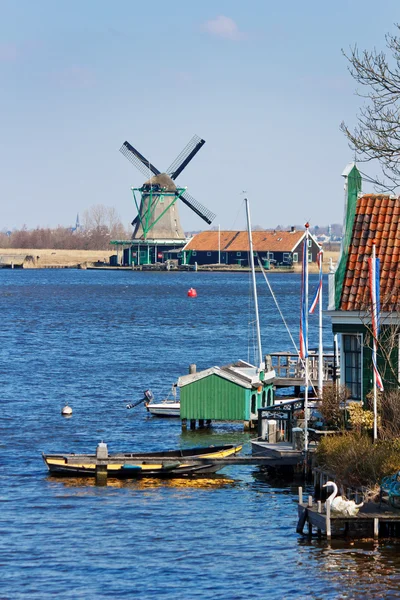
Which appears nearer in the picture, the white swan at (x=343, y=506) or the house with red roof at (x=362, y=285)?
the white swan at (x=343, y=506)

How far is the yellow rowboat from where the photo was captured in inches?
1383

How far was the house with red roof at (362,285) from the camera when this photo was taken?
108 feet

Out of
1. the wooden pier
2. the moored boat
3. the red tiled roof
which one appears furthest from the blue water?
Result: the red tiled roof

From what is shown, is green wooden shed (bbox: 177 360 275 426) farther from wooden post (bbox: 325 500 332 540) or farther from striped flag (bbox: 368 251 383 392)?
wooden post (bbox: 325 500 332 540)

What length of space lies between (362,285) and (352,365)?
7.55ft

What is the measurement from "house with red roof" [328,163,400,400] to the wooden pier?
6.24 meters

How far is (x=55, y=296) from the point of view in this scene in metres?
151

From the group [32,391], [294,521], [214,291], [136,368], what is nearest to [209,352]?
[136,368]

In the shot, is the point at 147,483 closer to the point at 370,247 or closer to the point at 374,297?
the point at 370,247

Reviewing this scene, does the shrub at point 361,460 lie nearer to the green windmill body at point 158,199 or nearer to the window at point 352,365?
Result: the window at point 352,365

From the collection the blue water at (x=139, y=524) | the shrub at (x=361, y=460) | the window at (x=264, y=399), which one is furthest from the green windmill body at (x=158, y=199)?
the shrub at (x=361, y=460)

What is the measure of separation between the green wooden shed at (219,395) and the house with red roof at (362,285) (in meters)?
9.31

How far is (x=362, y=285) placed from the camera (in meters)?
34.0

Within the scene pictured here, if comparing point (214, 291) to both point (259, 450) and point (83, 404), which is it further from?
point (259, 450)
